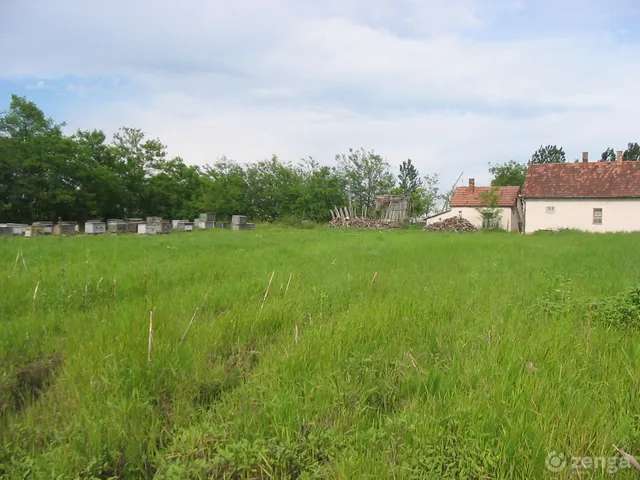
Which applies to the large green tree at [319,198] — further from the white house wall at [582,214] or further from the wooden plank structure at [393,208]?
the white house wall at [582,214]

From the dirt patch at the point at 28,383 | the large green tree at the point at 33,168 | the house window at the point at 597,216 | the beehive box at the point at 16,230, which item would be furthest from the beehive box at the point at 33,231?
the house window at the point at 597,216

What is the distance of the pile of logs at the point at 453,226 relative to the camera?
33703 millimetres

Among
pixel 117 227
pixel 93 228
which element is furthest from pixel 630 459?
pixel 117 227

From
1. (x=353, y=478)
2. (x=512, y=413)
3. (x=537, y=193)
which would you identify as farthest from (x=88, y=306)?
(x=537, y=193)

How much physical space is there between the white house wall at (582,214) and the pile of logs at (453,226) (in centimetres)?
444

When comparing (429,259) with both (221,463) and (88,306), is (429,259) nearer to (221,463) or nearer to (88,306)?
(88,306)

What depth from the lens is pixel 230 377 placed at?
3582mm

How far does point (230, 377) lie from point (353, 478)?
161 centimetres

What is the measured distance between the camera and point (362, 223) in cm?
3550

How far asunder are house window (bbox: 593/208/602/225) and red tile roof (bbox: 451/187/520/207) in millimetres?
7019

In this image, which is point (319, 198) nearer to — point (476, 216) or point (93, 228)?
point (476, 216)

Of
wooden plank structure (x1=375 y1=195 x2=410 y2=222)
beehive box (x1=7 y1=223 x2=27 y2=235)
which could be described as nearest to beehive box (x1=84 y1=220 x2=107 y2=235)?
beehive box (x1=7 y1=223 x2=27 y2=235)

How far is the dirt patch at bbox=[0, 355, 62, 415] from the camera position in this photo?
331 centimetres

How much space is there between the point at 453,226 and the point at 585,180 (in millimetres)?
10426
